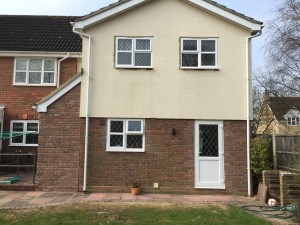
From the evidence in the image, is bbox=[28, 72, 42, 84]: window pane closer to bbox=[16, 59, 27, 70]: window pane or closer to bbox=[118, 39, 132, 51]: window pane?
bbox=[16, 59, 27, 70]: window pane

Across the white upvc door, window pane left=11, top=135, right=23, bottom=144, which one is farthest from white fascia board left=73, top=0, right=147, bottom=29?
window pane left=11, top=135, right=23, bottom=144

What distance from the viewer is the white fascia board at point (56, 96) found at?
13.2 m

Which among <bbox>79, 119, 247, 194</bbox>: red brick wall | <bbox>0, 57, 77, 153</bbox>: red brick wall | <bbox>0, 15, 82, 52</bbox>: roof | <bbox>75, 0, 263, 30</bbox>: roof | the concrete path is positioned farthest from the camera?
<bbox>0, 15, 82, 52</bbox>: roof

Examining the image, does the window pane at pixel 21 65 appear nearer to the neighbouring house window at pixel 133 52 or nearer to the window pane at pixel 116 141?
the neighbouring house window at pixel 133 52

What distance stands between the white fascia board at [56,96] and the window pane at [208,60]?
4.77 m

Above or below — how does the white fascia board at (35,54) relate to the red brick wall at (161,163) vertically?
above

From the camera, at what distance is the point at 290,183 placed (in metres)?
11.0

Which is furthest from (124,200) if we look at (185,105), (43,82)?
(43,82)

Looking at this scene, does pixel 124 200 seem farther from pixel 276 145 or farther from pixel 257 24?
pixel 257 24

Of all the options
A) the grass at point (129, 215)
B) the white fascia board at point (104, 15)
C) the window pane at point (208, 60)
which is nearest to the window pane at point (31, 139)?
the white fascia board at point (104, 15)

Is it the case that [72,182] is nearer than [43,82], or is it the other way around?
[72,182]

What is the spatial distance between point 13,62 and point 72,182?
29.2ft

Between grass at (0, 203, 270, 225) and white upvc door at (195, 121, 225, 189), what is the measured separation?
2.38 metres

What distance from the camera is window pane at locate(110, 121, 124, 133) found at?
43.8ft
